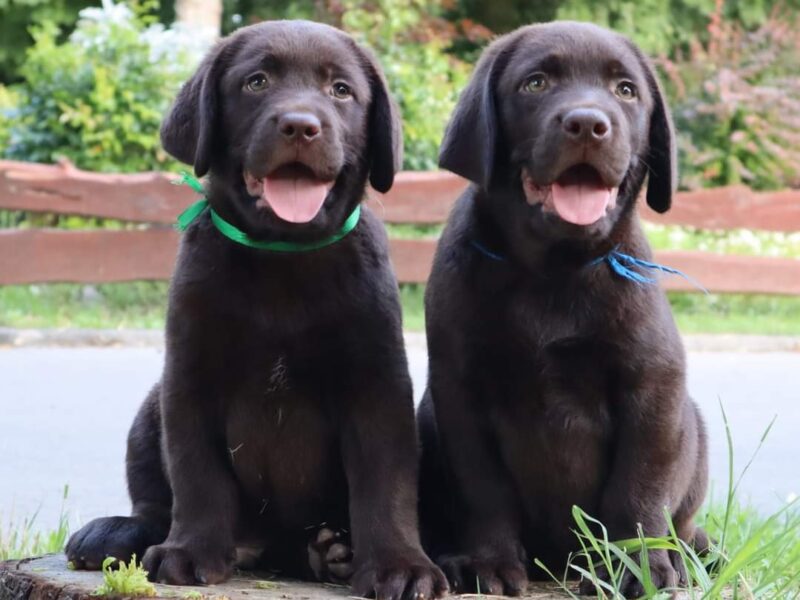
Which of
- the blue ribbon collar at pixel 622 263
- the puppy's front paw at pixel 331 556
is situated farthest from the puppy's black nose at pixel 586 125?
the puppy's front paw at pixel 331 556

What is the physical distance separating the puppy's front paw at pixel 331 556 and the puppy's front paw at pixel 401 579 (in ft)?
0.67

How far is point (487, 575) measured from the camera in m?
3.42

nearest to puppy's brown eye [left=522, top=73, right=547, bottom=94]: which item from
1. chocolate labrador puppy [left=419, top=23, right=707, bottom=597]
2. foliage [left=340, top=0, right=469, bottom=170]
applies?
chocolate labrador puppy [left=419, top=23, right=707, bottom=597]

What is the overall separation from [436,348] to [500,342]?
0.19 meters

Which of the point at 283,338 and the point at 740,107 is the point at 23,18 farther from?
the point at 283,338

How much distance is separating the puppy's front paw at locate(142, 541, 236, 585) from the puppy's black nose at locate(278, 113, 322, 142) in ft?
3.31

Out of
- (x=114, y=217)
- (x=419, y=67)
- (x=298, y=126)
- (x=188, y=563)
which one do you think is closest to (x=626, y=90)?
(x=298, y=126)

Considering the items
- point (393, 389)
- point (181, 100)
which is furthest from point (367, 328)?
point (181, 100)

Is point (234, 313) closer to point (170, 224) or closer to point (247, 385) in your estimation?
point (247, 385)

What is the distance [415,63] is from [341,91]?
44.1ft

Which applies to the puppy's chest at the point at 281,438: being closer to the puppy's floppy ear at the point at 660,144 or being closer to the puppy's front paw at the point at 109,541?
the puppy's front paw at the point at 109,541

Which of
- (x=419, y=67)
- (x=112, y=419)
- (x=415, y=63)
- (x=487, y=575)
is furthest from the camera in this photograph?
(x=415, y=63)

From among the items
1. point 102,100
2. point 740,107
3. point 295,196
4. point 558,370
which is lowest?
point 740,107

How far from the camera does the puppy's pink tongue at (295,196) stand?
3438 mm
